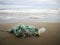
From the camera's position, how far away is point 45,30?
5.66ft

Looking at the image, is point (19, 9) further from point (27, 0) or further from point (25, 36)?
point (25, 36)

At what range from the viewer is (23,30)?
65.9 inches

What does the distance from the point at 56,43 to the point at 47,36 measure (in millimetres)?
145

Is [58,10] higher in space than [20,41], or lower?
higher

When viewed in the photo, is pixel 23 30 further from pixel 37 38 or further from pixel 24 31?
pixel 37 38

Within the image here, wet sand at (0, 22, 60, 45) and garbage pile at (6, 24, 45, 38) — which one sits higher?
garbage pile at (6, 24, 45, 38)

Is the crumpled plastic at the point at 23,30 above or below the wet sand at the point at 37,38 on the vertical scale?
above

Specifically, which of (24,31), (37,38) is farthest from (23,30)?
(37,38)

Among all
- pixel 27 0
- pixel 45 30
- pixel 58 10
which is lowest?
pixel 45 30

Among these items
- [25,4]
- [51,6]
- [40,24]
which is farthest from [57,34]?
[25,4]

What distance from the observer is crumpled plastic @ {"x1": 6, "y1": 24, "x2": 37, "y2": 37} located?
1.66 meters

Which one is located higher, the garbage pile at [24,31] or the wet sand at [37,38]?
the garbage pile at [24,31]

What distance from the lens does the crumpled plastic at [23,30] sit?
166 cm

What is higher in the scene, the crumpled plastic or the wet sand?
the crumpled plastic
